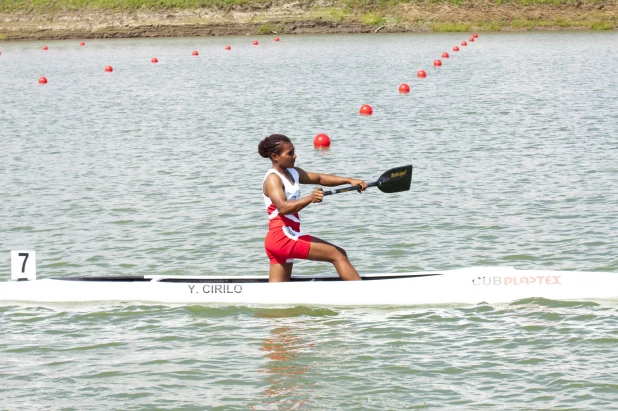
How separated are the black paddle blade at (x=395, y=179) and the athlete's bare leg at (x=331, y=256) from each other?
1019 millimetres

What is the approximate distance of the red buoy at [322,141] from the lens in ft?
72.2

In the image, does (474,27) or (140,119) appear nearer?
(140,119)

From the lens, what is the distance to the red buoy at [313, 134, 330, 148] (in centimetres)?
2202

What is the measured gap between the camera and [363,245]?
13.8 m

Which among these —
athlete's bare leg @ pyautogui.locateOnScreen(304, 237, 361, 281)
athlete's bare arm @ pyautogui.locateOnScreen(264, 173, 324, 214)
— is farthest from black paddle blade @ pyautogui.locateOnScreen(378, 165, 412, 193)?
athlete's bare arm @ pyautogui.locateOnScreen(264, 173, 324, 214)

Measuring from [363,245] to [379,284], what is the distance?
304 centimetres

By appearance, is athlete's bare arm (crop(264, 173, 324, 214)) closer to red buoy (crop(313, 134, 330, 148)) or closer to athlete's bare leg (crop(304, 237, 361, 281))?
athlete's bare leg (crop(304, 237, 361, 281))

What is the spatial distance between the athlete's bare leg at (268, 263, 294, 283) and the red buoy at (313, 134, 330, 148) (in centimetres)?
1119

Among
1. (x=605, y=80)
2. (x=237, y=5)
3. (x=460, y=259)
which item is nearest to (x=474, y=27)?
(x=237, y=5)

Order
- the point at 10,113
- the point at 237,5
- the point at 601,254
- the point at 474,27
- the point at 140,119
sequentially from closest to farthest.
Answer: the point at 601,254 → the point at 140,119 → the point at 10,113 → the point at 474,27 → the point at 237,5

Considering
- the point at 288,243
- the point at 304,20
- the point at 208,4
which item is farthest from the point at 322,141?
the point at 208,4

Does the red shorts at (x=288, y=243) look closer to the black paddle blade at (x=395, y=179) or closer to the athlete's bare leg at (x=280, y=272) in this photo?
the athlete's bare leg at (x=280, y=272)

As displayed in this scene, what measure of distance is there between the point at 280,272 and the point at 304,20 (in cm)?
5155

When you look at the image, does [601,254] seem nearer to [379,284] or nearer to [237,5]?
[379,284]
